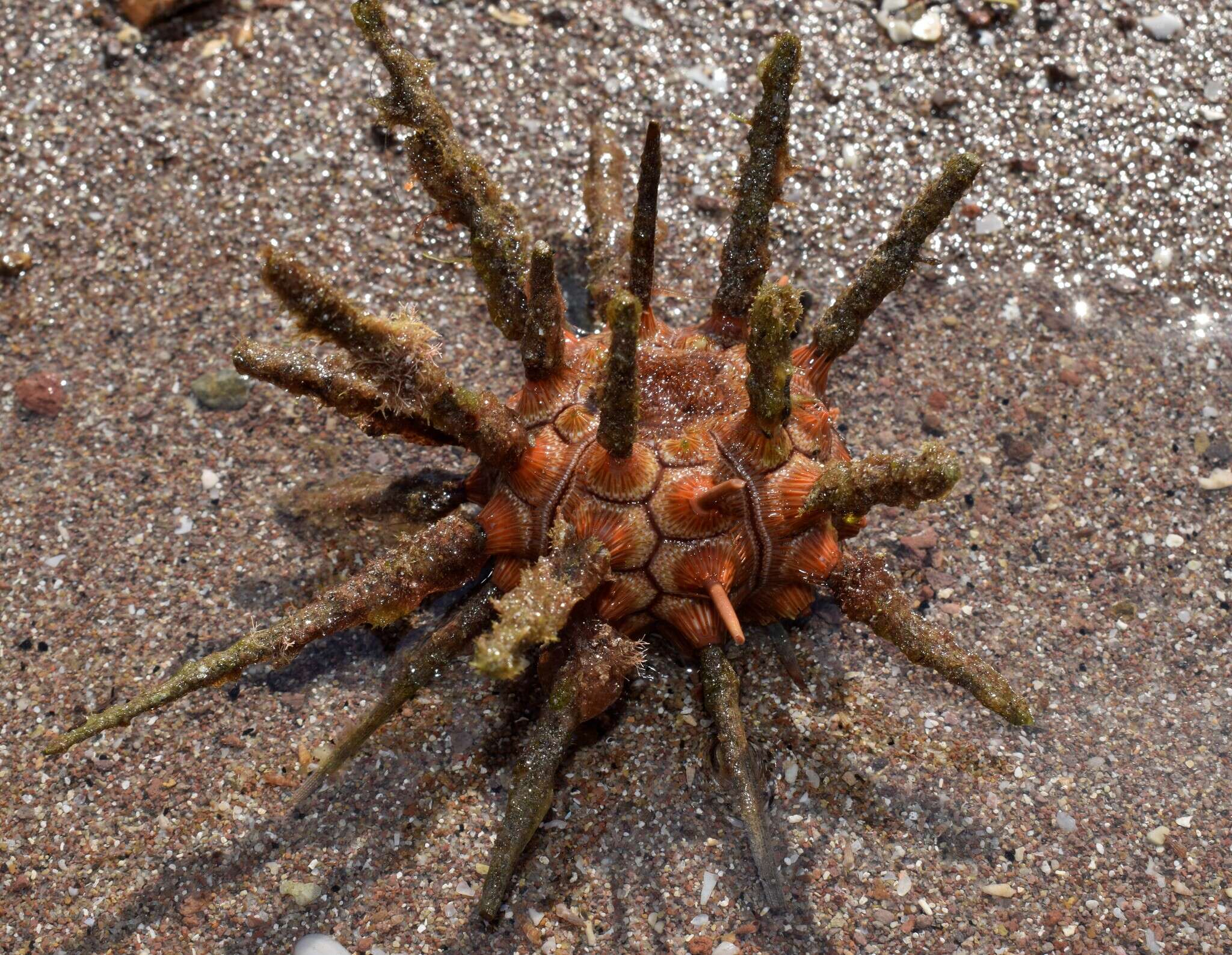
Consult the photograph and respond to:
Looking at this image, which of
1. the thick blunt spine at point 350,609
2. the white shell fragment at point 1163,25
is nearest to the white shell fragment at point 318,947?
the thick blunt spine at point 350,609

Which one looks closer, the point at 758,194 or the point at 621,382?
the point at 621,382

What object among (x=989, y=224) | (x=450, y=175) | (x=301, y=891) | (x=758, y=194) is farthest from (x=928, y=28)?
(x=301, y=891)

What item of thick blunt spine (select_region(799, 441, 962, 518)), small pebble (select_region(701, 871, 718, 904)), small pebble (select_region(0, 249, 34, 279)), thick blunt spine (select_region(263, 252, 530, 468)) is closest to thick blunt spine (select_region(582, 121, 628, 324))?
thick blunt spine (select_region(263, 252, 530, 468))

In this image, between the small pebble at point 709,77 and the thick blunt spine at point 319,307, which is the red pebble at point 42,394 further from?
the small pebble at point 709,77

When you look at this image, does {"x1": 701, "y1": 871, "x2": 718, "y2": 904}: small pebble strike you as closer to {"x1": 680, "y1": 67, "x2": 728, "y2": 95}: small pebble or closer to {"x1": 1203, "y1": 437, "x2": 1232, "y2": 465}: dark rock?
{"x1": 1203, "y1": 437, "x2": 1232, "y2": 465}: dark rock

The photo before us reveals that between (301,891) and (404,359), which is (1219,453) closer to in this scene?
(404,359)

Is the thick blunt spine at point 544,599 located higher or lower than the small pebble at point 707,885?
higher

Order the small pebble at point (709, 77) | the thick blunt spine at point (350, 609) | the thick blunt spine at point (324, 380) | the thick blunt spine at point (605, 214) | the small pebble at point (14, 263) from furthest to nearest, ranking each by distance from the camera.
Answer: the small pebble at point (709, 77), the small pebble at point (14, 263), the thick blunt spine at point (605, 214), the thick blunt spine at point (350, 609), the thick blunt spine at point (324, 380)
